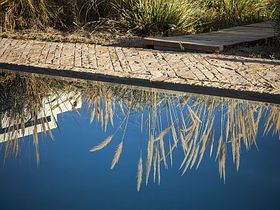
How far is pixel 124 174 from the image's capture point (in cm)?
405

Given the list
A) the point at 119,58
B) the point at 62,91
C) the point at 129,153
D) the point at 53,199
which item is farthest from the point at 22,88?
the point at 53,199

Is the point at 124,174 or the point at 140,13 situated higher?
the point at 140,13

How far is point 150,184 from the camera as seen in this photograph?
3.90 meters

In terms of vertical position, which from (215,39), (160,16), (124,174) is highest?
(160,16)

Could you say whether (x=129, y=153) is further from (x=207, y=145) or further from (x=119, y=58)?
(x=119, y=58)

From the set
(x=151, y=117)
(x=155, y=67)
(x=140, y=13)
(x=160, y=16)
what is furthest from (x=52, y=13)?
(x=151, y=117)

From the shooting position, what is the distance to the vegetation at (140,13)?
952cm

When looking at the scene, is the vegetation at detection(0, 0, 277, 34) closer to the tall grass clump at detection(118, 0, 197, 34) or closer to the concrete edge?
the tall grass clump at detection(118, 0, 197, 34)

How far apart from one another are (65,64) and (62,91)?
125 cm

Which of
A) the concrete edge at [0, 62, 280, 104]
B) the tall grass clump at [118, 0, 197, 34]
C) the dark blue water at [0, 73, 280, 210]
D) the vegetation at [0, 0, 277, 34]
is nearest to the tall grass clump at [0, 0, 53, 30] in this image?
the vegetation at [0, 0, 277, 34]

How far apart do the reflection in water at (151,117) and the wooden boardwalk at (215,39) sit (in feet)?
6.84

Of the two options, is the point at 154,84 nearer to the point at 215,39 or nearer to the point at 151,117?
the point at 151,117

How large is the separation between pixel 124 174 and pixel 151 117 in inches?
51.8

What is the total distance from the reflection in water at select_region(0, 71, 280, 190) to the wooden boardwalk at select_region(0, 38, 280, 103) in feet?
0.92
